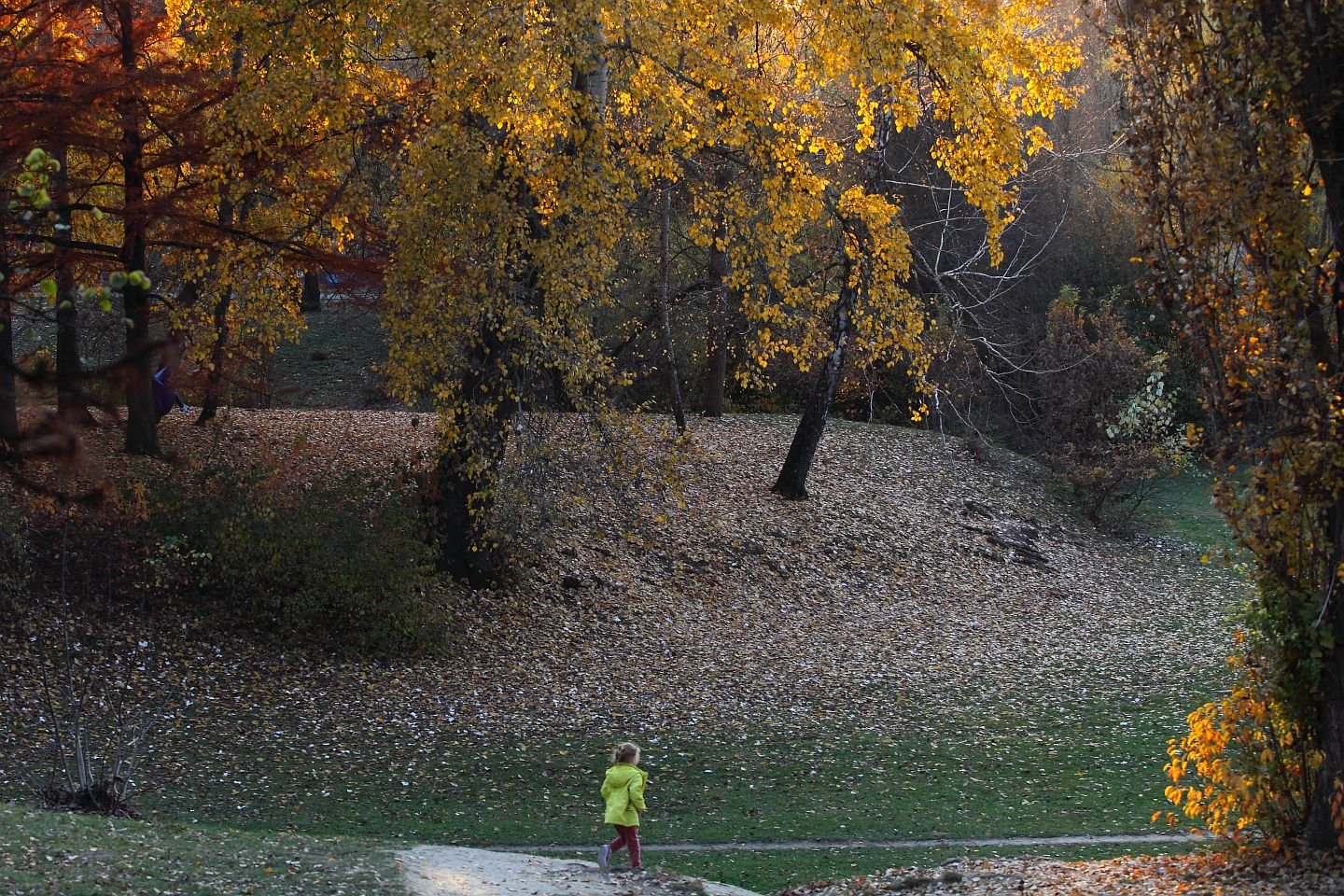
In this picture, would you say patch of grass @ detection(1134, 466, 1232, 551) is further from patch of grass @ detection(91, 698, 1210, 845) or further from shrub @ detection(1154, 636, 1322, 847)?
shrub @ detection(1154, 636, 1322, 847)

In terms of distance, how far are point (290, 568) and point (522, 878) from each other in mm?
Result: 7635

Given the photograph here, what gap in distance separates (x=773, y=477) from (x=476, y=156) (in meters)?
12.0

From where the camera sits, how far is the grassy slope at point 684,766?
32.4 feet

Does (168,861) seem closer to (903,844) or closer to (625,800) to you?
(625,800)

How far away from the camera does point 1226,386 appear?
7.55m

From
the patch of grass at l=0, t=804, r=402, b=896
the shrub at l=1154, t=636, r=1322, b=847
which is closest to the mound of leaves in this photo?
the patch of grass at l=0, t=804, r=402, b=896

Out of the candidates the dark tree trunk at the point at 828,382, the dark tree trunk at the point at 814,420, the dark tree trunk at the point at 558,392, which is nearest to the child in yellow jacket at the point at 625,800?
the dark tree trunk at the point at 558,392

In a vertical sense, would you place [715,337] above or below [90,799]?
above

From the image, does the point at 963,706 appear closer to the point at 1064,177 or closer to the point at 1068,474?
the point at 1068,474

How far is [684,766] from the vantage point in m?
11.8

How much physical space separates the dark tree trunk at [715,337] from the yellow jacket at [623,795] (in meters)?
13.0

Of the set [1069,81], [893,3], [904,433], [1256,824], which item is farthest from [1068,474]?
[1256,824]

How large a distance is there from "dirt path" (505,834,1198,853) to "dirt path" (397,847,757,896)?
45.4 inches

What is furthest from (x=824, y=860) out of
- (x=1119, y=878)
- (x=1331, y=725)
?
(x=1331, y=725)
